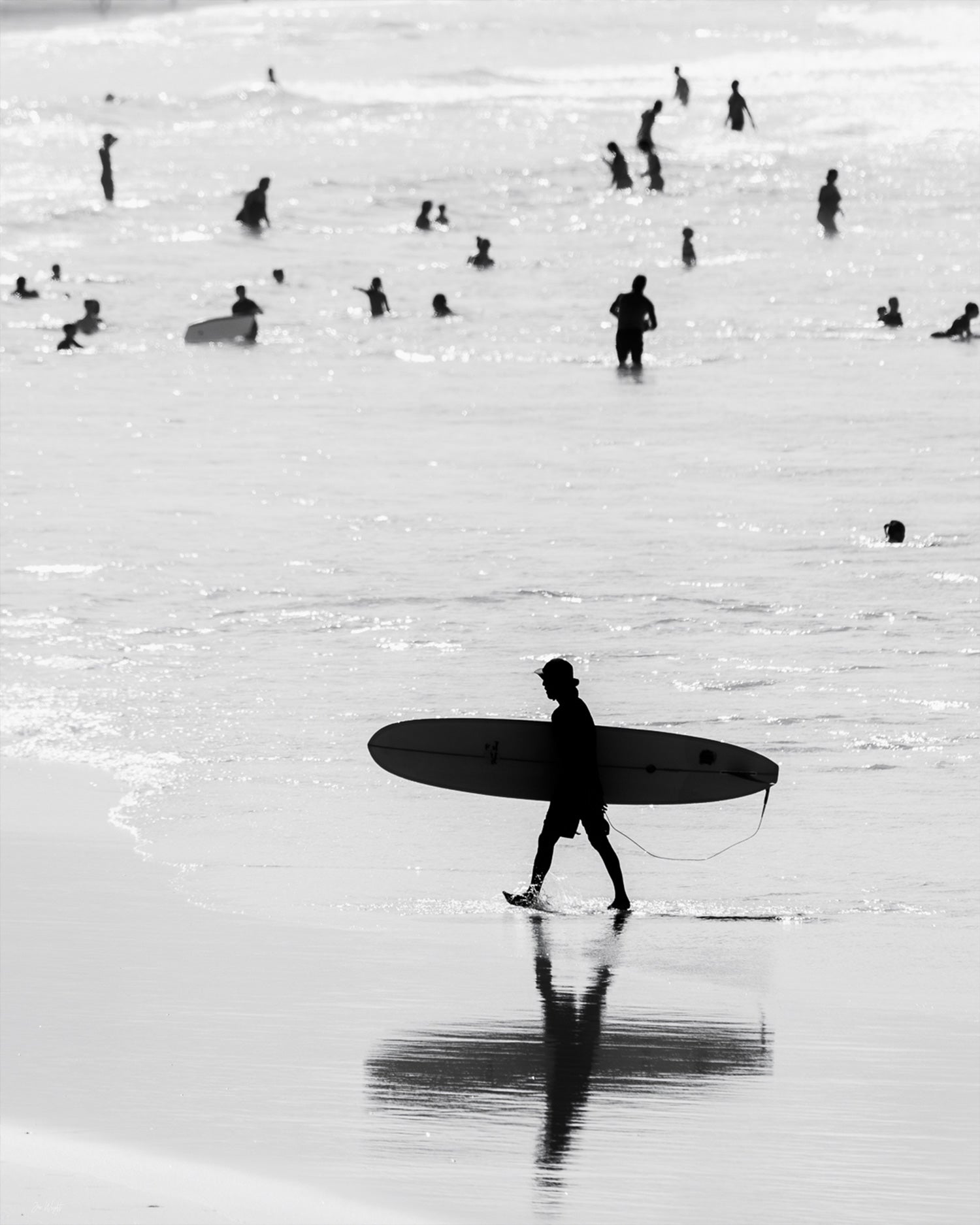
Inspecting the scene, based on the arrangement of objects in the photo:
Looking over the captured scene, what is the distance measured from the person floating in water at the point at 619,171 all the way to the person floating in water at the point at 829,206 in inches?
165

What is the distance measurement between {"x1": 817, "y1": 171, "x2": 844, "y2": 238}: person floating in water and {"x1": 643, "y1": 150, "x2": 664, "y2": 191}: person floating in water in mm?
3875

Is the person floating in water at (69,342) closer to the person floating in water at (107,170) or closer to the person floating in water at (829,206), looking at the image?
the person floating in water at (107,170)

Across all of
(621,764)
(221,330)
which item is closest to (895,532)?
(621,764)

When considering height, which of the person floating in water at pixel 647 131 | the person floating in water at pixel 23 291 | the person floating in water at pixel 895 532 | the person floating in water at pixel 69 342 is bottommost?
the person floating in water at pixel 895 532

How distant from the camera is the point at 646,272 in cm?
3195

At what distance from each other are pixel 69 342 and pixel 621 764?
19863 mm

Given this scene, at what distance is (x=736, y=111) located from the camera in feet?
137

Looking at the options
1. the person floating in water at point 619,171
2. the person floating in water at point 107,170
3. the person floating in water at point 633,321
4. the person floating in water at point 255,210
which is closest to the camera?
the person floating in water at point 633,321

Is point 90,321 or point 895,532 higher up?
point 90,321

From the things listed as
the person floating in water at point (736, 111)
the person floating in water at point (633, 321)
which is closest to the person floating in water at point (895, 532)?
the person floating in water at point (633, 321)

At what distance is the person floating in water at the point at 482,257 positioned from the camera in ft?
107

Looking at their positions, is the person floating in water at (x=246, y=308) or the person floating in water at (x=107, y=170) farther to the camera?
the person floating in water at (x=107, y=170)

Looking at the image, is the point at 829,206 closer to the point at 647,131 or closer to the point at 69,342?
the point at 647,131

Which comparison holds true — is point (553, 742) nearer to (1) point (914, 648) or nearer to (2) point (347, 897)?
(2) point (347, 897)
